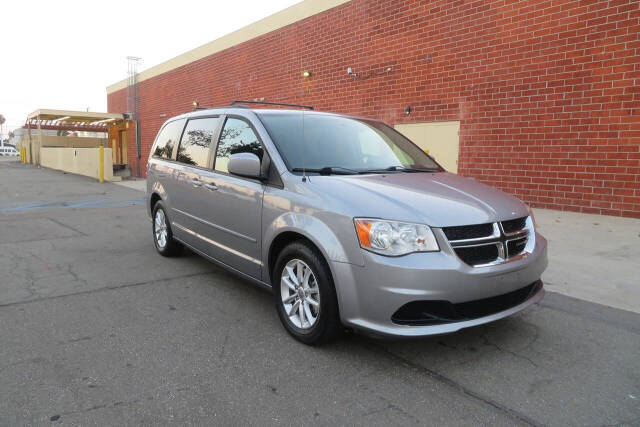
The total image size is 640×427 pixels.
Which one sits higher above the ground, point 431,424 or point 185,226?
point 185,226

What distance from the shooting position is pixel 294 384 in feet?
9.05

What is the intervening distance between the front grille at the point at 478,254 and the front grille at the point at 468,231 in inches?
2.8

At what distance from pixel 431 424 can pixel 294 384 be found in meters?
0.83

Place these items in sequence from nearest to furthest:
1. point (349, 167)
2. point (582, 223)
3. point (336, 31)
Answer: point (349, 167)
point (582, 223)
point (336, 31)

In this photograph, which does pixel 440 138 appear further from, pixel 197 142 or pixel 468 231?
pixel 468 231

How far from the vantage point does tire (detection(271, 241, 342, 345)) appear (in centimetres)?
305

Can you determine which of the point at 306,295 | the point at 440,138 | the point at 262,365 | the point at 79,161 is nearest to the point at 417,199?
the point at 306,295

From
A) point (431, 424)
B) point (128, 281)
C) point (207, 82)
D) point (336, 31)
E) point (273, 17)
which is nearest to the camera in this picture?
point (431, 424)

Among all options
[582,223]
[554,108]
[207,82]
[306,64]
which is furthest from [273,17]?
[582,223]

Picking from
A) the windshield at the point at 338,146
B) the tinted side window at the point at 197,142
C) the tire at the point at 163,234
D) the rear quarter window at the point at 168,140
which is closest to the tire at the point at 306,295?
the windshield at the point at 338,146

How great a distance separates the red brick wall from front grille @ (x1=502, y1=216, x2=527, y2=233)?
633 cm

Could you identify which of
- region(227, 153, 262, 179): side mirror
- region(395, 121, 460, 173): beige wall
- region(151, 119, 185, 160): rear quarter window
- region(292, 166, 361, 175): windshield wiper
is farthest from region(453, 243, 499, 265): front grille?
region(395, 121, 460, 173): beige wall

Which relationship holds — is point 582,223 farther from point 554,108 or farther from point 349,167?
point 349,167

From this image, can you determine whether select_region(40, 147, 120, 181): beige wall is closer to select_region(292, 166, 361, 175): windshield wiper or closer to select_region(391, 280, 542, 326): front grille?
select_region(292, 166, 361, 175): windshield wiper
